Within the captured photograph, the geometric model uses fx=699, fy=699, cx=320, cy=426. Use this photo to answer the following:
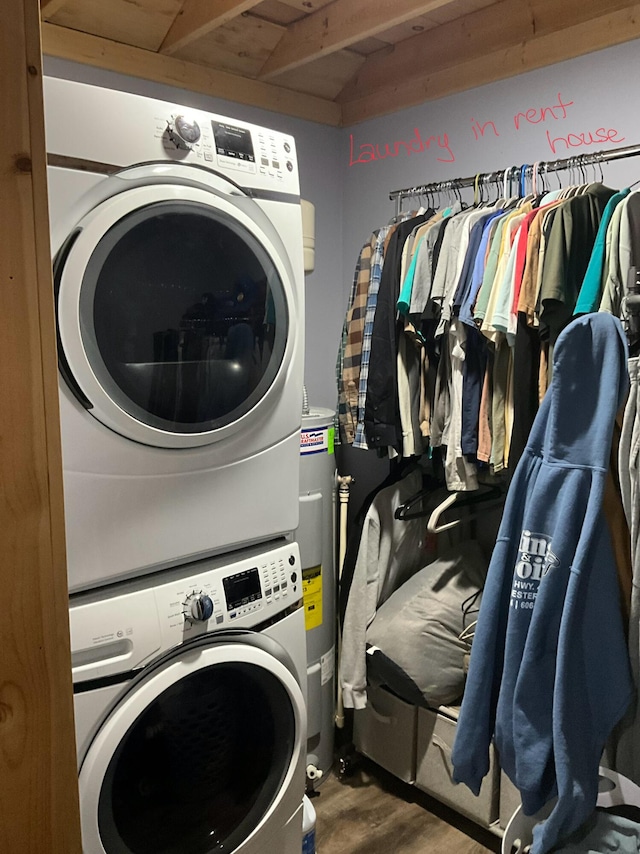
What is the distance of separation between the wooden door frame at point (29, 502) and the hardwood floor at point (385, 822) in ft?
4.46

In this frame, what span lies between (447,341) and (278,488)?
66 centimetres

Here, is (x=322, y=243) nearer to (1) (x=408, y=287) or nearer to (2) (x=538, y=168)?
(1) (x=408, y=287)

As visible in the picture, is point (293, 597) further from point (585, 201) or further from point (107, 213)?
point (585, 201)

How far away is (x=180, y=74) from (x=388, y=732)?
7.17 ft

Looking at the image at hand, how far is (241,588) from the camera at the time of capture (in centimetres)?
150

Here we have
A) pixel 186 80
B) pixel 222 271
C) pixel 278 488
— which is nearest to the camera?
pixel 222 271

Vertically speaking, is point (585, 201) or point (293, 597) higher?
point (585, 201)

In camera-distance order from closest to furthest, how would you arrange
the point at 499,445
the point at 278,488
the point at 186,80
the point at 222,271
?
the point at 222,271 → the point at 278,488 → the point at 499,445 → the point at 186,80

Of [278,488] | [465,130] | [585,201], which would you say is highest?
[465,130]

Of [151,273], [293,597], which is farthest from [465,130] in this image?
[293,597]

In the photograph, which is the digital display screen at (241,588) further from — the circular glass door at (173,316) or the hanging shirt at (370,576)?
the hanging shirt at (370,576)

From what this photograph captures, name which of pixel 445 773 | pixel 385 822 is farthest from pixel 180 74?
pixel 385 822

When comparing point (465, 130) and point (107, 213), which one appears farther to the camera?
point (465, 130)

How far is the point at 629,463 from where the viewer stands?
1.27m
